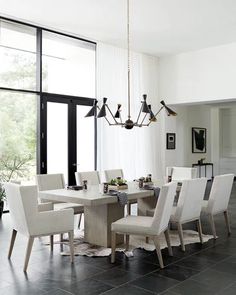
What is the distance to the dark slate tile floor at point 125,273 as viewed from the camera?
3.19 m

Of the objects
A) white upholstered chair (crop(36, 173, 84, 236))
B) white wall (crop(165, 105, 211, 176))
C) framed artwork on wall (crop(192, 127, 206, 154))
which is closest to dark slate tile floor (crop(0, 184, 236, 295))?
white upholstered chair (crop(36, 173, 84, 236))

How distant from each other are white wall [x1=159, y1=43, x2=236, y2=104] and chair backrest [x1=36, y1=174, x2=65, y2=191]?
182 inches

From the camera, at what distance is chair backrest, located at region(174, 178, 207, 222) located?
4367 millimetres

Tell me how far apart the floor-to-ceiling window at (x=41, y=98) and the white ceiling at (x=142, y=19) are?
405mm

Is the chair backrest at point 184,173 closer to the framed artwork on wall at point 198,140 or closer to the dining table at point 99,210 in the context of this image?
the dining table at point 99,210

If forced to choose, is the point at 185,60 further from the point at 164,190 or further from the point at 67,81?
the point at 164,190

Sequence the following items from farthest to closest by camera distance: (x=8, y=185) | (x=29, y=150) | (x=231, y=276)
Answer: (x=29, y=150) → (x=8, y=185) → (x=231, y=276)

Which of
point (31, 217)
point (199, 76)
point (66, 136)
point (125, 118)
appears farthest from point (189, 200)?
point (199, 76)

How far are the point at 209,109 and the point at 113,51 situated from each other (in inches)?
202

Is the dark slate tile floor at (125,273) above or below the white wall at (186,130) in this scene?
below

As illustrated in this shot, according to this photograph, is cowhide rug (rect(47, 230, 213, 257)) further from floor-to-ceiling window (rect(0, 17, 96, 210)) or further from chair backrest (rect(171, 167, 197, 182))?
floor-to-ceiling window (rect(0, 17, 96, 210))

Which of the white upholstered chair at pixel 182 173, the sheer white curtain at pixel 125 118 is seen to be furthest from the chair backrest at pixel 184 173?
the sheer white curtain at pixel 125 118

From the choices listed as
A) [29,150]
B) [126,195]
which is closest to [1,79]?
[29,150]

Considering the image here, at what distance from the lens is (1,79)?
657 cm
